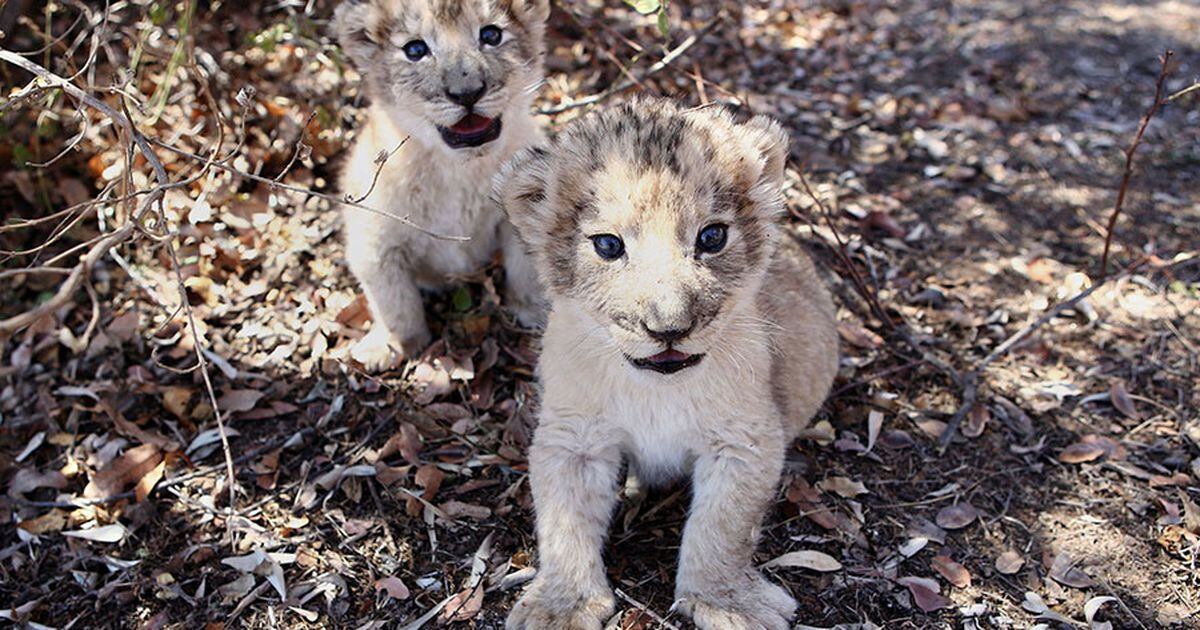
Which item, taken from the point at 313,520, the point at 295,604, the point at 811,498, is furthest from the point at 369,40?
the point at 811,498

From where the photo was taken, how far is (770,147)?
3.72 meters

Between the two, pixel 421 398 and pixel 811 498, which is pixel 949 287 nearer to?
pixel 811 498

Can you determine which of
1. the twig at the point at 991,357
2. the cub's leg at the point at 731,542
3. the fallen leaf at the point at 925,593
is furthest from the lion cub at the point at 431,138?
the fallen leaf at the point at 925,593

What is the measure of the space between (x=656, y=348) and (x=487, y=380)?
2.02 m

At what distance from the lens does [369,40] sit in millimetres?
5039

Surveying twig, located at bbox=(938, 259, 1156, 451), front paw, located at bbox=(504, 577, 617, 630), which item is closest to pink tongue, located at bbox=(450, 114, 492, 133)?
front paw, located at bbox=(504, 577, 617, 630)

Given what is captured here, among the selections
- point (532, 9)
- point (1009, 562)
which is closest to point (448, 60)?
point (532, 9)

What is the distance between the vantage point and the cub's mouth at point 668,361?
3.29 m

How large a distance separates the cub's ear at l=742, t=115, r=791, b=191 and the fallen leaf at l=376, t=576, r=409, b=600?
204 centimetres

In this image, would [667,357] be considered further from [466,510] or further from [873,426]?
[873,426]

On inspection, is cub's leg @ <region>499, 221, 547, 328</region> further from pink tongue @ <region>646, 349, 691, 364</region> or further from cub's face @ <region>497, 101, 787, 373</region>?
pink tongue @ <region>646, 349, 691, 364</region>

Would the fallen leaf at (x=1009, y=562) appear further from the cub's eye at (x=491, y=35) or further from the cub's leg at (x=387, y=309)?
the cub's eye at (x=491, y=35)

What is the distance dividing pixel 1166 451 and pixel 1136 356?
0.73 m

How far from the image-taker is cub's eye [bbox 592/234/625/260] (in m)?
3.41
